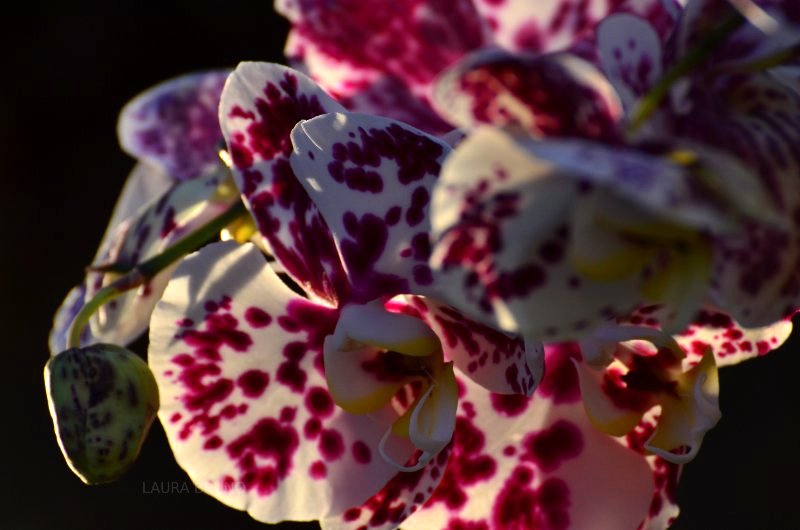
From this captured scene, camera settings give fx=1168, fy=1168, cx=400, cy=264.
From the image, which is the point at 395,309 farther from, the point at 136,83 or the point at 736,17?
the point at 136,83

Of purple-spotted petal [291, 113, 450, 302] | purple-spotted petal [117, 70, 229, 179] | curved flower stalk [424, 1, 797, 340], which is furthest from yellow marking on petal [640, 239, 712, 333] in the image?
purple-spotted petal [117, 70, 229, 179]

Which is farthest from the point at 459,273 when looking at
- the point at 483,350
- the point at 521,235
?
the point at 483,350

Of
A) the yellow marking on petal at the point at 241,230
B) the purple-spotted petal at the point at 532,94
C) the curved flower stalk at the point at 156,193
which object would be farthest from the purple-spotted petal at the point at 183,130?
the purple-spotted petal at the point at 532,94

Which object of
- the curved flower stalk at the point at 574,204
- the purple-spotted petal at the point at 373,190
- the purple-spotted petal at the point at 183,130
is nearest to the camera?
the curved flower stalk at the point at 574,204

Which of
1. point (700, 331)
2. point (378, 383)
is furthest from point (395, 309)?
point (700, 331)

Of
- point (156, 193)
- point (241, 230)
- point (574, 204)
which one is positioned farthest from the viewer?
point (156, 193)

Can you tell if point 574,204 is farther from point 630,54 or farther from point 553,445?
point 553,445

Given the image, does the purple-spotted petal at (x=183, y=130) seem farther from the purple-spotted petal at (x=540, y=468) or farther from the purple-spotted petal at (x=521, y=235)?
the purple-spotted petal at (x=521, y=235)
